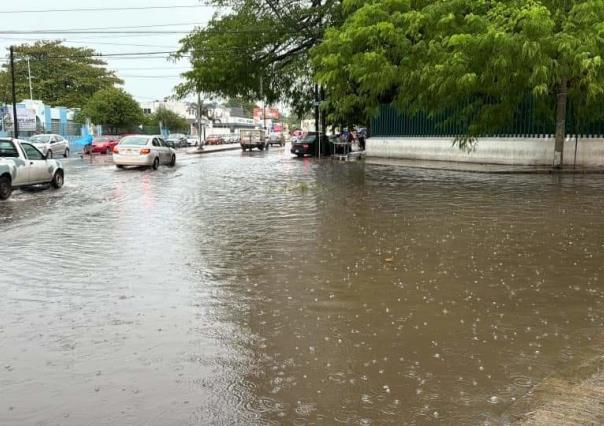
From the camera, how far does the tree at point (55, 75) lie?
7450cm

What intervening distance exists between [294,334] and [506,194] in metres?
11.7

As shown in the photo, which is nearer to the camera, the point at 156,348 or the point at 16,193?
the point at 156,348

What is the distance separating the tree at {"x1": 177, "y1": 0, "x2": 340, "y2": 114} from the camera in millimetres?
34094

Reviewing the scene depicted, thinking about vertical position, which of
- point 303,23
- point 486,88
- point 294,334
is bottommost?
point 294,334

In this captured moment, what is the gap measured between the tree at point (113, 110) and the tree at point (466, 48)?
45.8 m

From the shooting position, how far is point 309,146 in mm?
39219

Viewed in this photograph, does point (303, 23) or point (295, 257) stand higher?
point (303, 23)

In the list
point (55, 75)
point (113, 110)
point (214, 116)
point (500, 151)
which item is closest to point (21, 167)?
point (500, 151)

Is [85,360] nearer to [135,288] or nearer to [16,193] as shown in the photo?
[135,288]

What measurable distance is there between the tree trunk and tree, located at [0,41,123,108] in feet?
204

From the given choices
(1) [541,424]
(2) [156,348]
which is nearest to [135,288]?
(2) [156,348]

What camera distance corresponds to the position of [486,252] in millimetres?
8633

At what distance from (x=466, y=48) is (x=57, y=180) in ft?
39.3

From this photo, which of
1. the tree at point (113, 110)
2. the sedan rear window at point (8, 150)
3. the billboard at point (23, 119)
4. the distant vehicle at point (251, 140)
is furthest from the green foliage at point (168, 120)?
the sedan rear window at point (8, 150)
